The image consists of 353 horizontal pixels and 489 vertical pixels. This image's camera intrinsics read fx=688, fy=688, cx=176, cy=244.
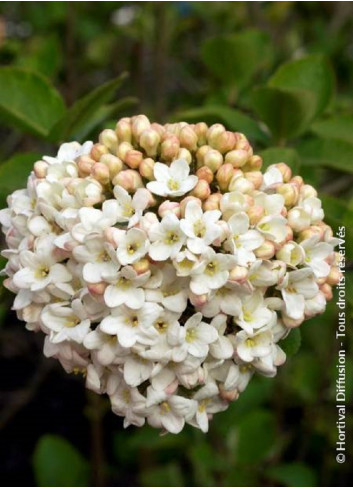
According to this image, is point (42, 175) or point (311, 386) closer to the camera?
point (42, 175)

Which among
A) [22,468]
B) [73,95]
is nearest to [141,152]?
[73,95]

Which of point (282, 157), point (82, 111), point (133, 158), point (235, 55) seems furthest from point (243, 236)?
point (235, 55)

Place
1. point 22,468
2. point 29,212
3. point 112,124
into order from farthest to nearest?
point 22,468 → point 112,124 → point 29,212

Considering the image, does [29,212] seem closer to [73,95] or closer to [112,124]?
[112,124]

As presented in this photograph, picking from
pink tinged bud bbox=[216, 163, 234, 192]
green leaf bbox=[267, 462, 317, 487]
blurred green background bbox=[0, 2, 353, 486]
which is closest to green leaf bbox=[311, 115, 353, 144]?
blurred green background bbox=[0, 2, 353, 486]

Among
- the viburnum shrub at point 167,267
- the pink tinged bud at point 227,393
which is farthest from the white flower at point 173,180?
the pink tinged bud at point 227,393

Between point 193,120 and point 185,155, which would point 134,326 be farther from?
point 193,120

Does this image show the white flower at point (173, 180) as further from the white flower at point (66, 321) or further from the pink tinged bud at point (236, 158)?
the white flower at point (66, 321)
